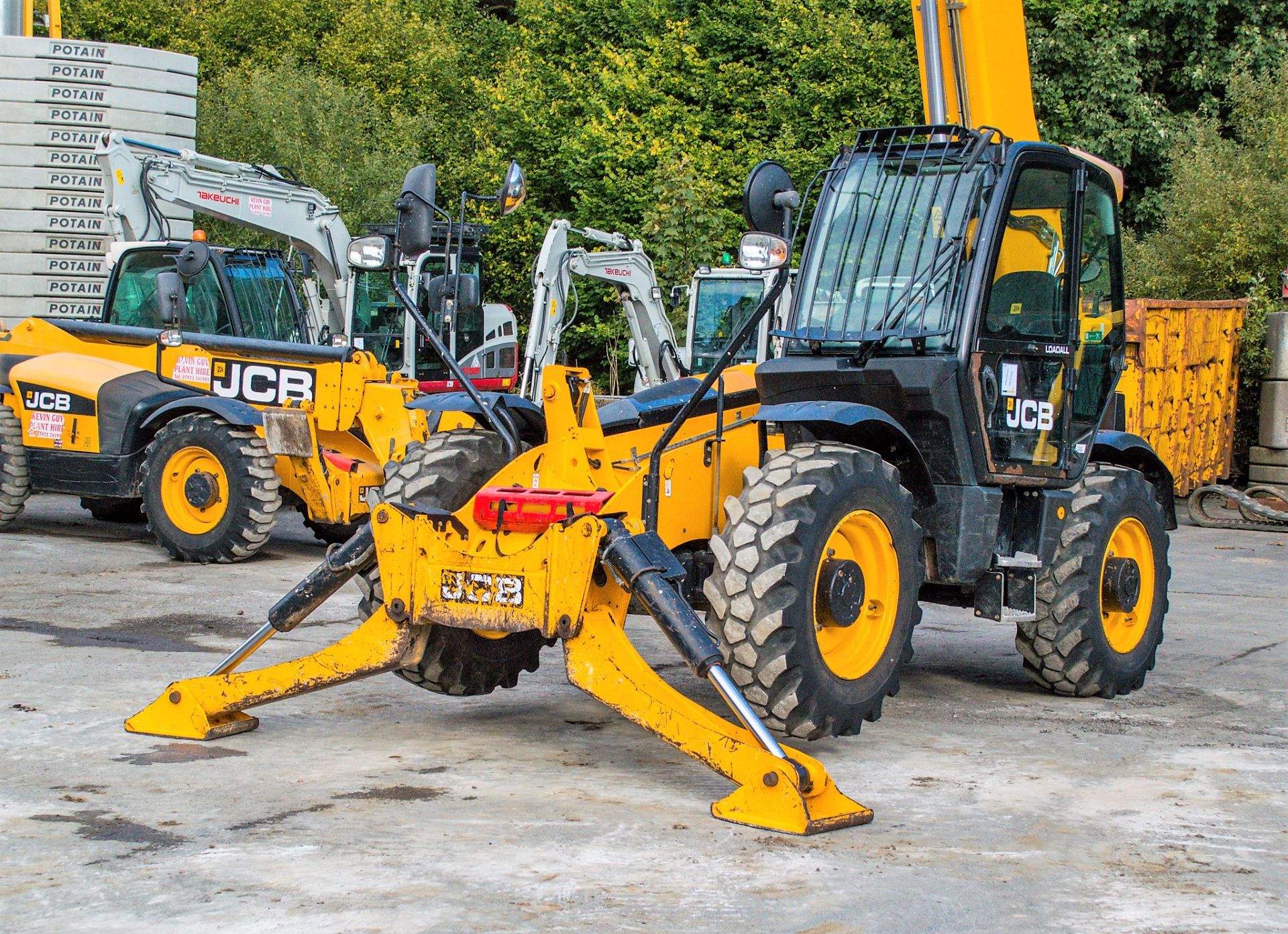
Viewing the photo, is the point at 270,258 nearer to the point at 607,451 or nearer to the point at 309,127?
the point at 607,451

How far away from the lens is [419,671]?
6648 mm

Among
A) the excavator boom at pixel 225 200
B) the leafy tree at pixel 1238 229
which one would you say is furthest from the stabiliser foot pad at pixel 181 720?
the leafy tree at pixel 1238 229

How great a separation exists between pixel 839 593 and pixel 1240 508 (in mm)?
11404

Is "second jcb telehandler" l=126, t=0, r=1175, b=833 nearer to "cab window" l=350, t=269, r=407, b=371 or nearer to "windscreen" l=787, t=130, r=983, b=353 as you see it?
"windscreen" l=787, t=130, r=983, b=353

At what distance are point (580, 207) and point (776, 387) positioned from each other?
67.8 feet

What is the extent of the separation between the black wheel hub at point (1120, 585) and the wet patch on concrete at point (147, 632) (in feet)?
15.1

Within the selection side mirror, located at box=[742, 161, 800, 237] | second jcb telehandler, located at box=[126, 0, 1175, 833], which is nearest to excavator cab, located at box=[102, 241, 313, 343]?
second jcb telehandler, located at box=[126, 0, 1175, 833]

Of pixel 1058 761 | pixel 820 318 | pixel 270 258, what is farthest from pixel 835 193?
pixel 270 258

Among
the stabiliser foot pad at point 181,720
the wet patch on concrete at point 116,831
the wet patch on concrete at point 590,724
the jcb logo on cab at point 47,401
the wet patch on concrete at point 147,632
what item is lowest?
the wet patch on concrete at point 147,632

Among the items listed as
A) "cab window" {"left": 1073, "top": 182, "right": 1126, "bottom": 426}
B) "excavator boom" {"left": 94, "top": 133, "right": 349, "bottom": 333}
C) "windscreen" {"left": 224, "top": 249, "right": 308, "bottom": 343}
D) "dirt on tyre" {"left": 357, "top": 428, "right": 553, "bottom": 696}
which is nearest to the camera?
"dirt on tyre" {"left": 357, "top": 428, "right": 553, "bottom": 696}

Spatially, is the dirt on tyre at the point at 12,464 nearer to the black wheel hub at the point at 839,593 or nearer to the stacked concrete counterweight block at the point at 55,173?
the stacked concrete counterweight block at the point at 55,173

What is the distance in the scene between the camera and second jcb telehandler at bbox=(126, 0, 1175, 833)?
566 cm

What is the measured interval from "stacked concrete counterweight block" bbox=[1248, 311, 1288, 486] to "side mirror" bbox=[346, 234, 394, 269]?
501 inches

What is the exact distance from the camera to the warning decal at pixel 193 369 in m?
12.2
